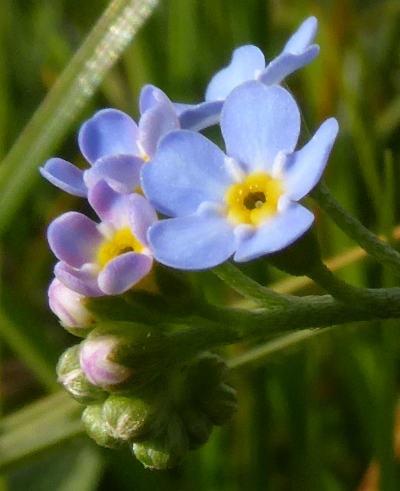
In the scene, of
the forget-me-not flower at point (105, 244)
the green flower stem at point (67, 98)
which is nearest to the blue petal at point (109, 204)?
the forget-me-not flower at point (105, 244)

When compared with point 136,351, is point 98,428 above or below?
below

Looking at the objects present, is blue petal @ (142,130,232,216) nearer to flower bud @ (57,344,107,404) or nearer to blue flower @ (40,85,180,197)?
blue flower @ (40,85,180,197)

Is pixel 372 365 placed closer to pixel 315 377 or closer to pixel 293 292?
pixel 315 377

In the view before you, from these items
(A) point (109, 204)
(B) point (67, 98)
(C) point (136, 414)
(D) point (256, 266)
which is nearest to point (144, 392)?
(C) point (136, 414)

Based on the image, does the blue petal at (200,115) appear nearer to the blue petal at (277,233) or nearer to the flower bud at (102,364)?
the blue petal at (277,233)

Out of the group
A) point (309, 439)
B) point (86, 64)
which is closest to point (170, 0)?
point (86, 64)

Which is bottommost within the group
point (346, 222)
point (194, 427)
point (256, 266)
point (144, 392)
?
point (256, 266)

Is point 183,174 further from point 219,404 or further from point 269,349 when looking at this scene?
point 269,349

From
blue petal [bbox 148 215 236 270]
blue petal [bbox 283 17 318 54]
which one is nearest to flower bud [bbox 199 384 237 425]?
blue petal [bbox 148 215 236 270]
